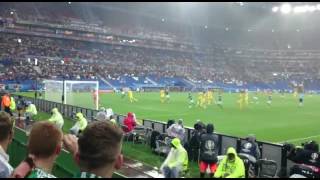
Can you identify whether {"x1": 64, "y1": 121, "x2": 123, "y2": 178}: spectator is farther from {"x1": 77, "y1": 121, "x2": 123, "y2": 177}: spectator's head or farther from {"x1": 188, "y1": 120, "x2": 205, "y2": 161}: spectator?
{"x1": 188, "y1": 120, "x2": 205, "y2": 161}: spectator

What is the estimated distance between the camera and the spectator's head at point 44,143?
3.25m

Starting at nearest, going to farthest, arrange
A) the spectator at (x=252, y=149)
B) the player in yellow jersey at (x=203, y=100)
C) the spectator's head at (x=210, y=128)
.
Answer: the spectator at (x=252, y=149) < the spectator's head at (x=210, y=128) < the player in yellow jersey at (x=203, y=100)

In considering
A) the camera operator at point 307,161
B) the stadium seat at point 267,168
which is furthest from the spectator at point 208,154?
the camera operator at point 307,161

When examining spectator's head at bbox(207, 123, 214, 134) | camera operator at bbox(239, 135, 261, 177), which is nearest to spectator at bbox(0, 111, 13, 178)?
camera operator at bbox(239, 135, 261, 177)

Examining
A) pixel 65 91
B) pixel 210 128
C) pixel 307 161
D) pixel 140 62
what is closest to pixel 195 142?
pixel 210 128

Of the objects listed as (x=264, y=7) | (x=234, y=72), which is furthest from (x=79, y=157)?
(x=234, y=72)

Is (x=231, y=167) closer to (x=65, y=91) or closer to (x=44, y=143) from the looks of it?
(x=44, y=143)

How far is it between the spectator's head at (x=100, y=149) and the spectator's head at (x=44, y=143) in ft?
1.71

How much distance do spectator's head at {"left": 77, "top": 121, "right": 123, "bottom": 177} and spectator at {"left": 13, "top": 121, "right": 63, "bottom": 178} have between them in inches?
19.7

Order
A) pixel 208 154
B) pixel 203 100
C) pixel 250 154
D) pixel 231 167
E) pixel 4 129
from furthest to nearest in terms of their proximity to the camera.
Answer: pixel 203 100 → pixel 250 154 → pixel 208 154 → pixel 231 167 → pixel 4 129

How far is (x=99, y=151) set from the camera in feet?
9.05

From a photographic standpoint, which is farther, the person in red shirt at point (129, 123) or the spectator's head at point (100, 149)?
the person in red shirt at point (129, 123)

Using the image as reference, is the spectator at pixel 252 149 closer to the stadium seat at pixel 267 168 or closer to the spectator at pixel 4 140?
the stadium seat at pixel 267 168

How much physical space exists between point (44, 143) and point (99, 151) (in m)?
0.72
